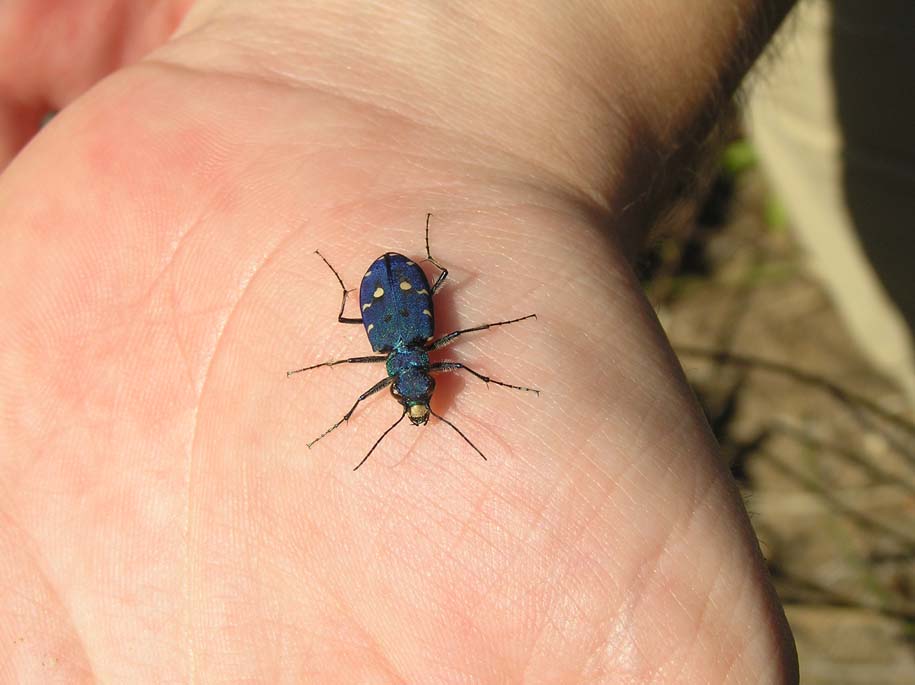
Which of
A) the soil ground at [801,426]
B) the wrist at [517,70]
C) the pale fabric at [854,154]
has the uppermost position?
the wrist at [517,70]

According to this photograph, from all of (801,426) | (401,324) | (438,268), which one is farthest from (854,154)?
(401,324)

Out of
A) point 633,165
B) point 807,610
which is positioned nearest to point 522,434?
point 633,165

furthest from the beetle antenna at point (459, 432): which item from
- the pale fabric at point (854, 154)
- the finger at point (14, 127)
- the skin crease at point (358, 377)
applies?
the pale fabric at point (854, 154)

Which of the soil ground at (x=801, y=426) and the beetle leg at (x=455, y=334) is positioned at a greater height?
the beetle leg at (x=455, y=334)

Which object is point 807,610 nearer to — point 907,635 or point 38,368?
point 907,635

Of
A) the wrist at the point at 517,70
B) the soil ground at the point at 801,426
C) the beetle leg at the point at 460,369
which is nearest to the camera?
the beetle leg at the point at 460,369

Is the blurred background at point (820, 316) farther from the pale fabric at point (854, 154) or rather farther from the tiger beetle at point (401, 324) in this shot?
the tiger beetle at point (401, 324)
